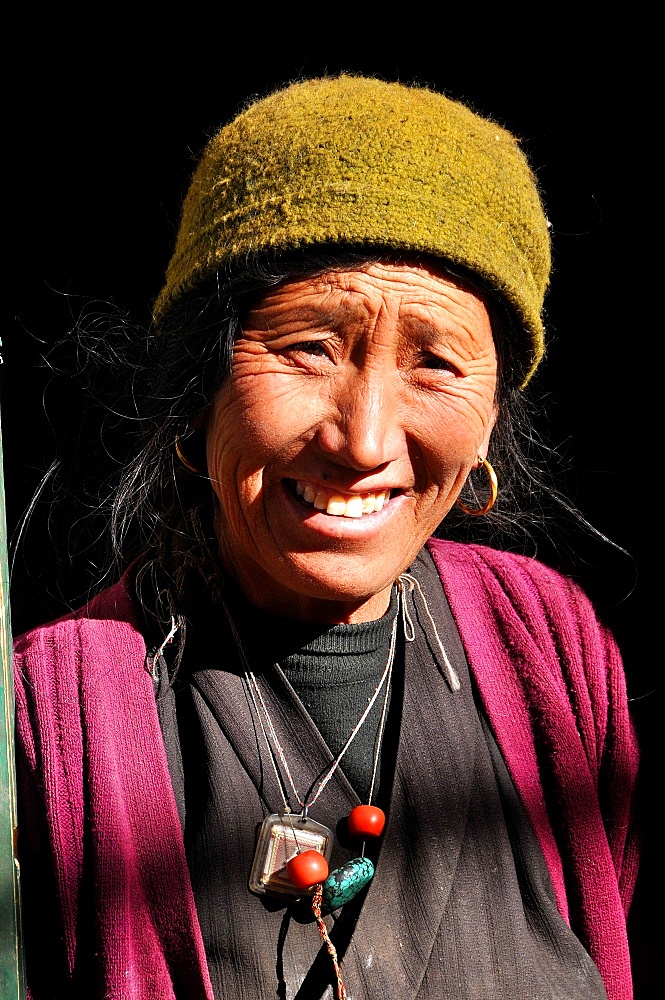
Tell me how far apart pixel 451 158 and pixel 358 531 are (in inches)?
21.9

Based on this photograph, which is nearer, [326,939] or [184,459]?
[326,939]

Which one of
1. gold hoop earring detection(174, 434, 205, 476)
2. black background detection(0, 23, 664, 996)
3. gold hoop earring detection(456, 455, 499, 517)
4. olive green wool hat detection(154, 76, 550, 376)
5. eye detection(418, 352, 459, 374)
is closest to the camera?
olive green wool hat detection(154, 76, 550, 376)

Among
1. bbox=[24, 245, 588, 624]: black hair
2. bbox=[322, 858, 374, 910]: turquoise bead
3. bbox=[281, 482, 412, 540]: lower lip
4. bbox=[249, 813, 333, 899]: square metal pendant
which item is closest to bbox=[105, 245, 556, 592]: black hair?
bbox=[24, 245, 588, 624]: black hair

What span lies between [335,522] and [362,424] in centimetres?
16

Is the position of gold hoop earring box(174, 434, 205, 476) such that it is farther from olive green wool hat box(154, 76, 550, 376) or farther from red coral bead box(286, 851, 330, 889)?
red coral bead box(286, 851, 330, 889)

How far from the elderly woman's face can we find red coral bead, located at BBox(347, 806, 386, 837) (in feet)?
1.08

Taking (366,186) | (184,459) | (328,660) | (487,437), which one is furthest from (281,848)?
(366,186)

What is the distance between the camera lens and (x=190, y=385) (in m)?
1.66

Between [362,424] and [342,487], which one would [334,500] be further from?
[362,424]

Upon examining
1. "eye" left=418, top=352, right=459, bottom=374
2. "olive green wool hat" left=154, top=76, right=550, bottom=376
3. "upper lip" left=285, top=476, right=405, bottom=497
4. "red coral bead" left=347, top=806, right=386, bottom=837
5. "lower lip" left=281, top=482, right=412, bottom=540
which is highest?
"olive green wool hat" left=154, top=76, right=550, bottom=376

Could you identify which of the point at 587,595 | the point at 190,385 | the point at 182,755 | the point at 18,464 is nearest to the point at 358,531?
the point at 190,385

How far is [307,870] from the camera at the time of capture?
156cm

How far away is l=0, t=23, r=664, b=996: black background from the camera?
97.4 inches

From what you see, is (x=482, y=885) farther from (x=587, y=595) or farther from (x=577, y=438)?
(x=577, y=438)
